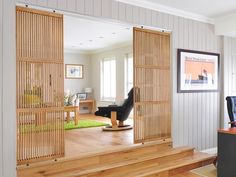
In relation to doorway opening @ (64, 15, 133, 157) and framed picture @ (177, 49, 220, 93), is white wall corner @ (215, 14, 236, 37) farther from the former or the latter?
doorway opening @ (64, 15, 133, 157)

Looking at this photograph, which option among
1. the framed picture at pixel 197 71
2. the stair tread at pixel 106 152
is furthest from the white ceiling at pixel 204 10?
the stair tread at pixel 106 152

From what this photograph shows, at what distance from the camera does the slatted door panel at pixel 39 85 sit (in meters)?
3.01

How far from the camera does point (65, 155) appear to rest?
11.4 ft

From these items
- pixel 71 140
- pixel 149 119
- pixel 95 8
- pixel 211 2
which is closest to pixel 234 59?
pixel 211 2

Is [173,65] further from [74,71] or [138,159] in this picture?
[74,71]

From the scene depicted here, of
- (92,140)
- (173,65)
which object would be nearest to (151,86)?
(173,65)

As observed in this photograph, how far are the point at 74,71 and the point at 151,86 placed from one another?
5.82 meters

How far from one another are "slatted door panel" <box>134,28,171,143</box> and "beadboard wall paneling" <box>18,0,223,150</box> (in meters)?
0.15

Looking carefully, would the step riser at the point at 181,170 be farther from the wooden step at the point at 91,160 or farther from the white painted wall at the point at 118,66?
the white painted wall at the point at 118,66

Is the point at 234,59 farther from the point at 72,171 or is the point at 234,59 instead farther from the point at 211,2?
the point at 72,171

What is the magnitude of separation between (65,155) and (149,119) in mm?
1573

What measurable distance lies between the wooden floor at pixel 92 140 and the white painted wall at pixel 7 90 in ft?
2.73

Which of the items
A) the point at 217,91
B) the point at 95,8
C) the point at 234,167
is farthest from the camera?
the point at 217,91

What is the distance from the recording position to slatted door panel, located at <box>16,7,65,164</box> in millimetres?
3006
